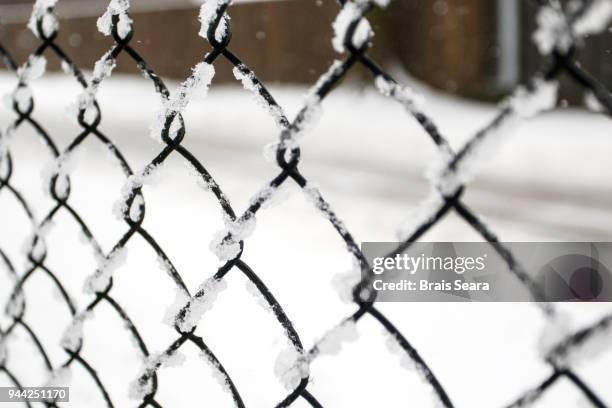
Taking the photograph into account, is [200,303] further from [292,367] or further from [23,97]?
[23,97]

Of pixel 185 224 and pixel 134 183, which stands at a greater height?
pixel 185 224

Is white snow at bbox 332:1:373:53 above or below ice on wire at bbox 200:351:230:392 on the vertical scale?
above

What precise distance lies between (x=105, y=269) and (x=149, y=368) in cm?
17

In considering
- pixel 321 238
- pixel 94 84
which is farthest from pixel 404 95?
pixel 321 238

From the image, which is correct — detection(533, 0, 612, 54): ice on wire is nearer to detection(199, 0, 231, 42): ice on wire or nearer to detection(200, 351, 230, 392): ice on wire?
detection(199, 0, 231, 42): ice on wire

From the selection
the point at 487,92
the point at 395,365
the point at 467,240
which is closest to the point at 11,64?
the point at 395,365

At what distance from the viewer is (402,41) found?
10281 mm

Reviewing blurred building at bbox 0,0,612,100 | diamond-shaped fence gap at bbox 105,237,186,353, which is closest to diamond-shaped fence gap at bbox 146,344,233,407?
diamond-shaped fence gap at bbox 105,237,186,353

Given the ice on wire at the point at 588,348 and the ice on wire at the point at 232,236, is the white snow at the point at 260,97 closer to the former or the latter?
the ice on wire at the point at 232,236

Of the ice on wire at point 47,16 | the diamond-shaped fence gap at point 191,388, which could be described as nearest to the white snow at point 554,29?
the ice on wire at point 47,16

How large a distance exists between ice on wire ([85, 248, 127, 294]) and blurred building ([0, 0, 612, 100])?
6.93 meters

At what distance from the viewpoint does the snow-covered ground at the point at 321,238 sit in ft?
8.17

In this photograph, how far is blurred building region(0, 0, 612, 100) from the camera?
930cm

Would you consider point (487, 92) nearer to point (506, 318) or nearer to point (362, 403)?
point (506, 318)
